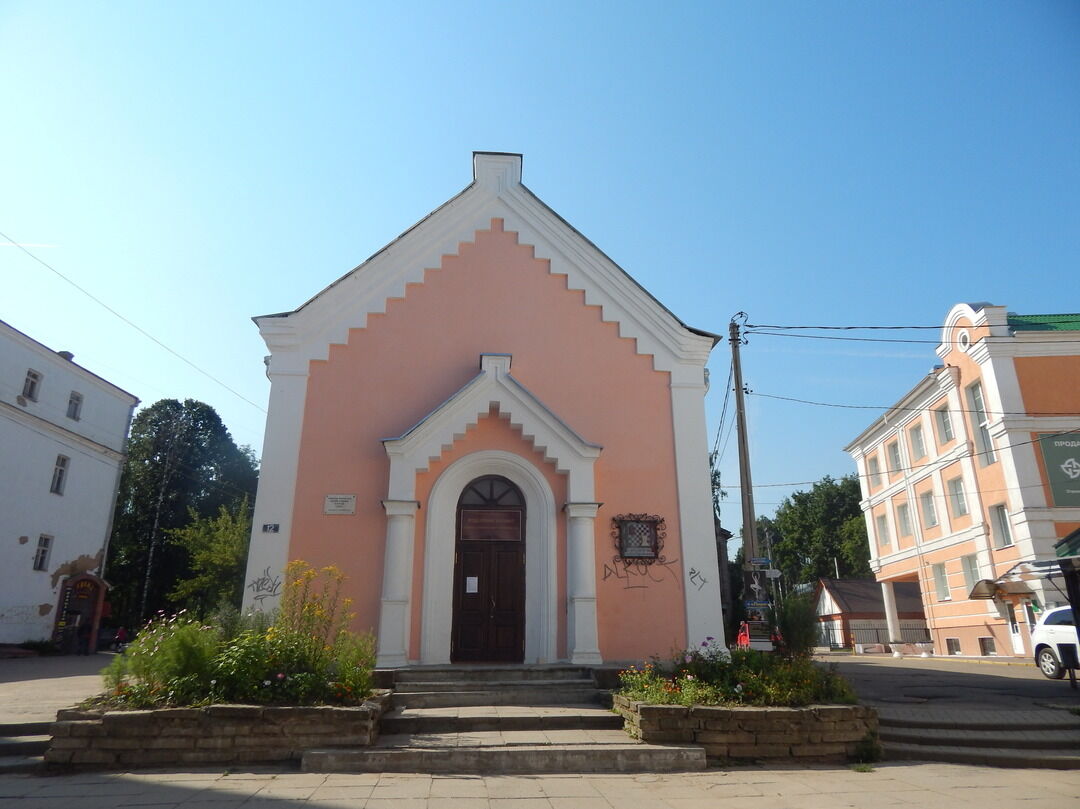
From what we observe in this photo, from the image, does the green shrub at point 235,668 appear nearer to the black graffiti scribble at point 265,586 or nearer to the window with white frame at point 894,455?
the black graffiti scribble at point 265,586

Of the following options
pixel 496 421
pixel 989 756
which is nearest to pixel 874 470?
pixel 496 421

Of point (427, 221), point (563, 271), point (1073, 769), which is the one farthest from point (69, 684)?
point (1073, 769)

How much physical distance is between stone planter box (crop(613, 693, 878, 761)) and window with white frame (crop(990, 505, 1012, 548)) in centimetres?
2163

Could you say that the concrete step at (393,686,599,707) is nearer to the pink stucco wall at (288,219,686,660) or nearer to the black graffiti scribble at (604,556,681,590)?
the pink stucco wall at (288,219,686,660)

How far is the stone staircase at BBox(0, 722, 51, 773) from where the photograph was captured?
6980mm

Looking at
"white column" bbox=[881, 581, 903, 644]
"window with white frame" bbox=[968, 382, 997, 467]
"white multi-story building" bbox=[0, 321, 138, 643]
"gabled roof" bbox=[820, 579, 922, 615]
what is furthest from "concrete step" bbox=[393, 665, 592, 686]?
"gabled roof" bbox=[820, 579, 922, 615]

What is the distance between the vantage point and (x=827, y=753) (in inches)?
305

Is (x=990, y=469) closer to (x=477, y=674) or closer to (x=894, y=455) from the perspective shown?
(x=894, y=455)

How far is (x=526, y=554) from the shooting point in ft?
40.7

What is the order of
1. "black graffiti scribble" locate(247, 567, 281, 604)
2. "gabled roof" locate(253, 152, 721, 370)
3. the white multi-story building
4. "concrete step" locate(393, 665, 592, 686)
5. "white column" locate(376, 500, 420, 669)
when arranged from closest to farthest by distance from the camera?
"concrete step" locate(393, 665, 592, 686), "white column" locate(376, 500, 420, 669), "black graffiti scribble" locate(247, 567, 281, 604), "gabled roof" locate(253, 152, 721, 370), the white multi-story building

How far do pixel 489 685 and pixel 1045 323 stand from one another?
26899mm

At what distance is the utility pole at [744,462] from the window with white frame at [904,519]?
21377 mm

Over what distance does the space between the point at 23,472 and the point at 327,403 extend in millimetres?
19439

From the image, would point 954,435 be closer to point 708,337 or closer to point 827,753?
point 708,337
